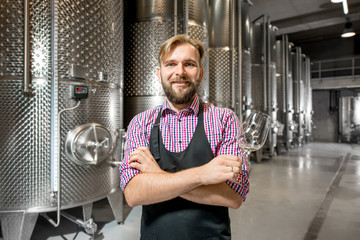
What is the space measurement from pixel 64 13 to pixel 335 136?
597 inches

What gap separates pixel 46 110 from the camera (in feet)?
6.51

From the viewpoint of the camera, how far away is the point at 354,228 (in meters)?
2.69

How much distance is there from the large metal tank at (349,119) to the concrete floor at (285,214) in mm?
9264

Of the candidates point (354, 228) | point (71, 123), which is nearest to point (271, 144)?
point (354, 228)

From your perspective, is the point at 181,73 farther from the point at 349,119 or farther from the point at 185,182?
the point at 349,119

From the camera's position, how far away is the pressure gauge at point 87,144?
2045mm

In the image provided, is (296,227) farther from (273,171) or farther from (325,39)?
(325,39)

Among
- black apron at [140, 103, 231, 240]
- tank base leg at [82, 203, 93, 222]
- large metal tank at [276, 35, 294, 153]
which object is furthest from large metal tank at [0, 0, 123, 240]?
large metal tank at [276, 35, 294, 153]

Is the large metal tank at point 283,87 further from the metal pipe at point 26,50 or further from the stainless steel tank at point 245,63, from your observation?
the metal pipe at point 26,50

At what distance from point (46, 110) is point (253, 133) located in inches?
66.0

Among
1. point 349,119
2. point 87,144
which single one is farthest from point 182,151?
point 349,119

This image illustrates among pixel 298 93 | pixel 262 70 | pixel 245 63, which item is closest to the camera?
pixel 245 63

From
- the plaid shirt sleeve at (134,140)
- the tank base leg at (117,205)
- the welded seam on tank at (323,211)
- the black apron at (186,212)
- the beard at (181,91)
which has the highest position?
the beard at (181,91)

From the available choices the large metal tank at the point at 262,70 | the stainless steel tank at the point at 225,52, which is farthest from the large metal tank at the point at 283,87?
the stainless steel tank at the point at 225,52
